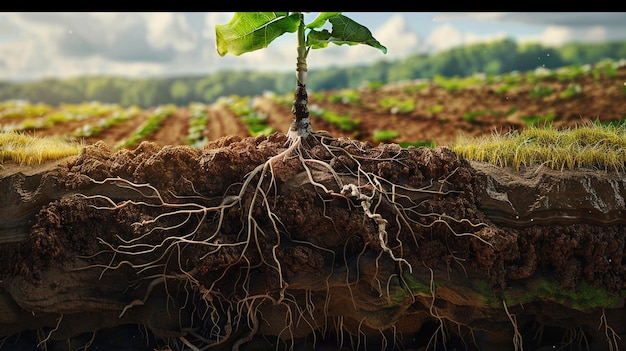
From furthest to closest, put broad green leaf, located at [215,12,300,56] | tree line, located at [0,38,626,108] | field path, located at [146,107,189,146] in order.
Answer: field path, located at [146,107,189,146], tree line, located at [0,38,626,108], broad green leaf, located at [215,12,300,56]

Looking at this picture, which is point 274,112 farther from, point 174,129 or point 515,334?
point 515,334

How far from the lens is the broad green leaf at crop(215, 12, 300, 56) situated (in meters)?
2.13

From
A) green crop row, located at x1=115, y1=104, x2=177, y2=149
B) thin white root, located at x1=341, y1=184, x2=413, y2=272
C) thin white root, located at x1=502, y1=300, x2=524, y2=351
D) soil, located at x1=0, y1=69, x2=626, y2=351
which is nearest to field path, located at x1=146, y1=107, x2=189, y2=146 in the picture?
green crop row, located at x1=115, y1=104, x2=177, y2=149

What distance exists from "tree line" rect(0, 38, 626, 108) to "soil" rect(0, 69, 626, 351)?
41 cm

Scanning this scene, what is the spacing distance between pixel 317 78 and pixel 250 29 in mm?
672

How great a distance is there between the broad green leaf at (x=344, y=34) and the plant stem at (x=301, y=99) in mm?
48

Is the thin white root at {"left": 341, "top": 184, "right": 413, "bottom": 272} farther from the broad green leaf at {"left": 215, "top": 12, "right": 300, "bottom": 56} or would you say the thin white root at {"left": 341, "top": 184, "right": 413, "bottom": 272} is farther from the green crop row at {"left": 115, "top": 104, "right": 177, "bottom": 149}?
the green crop row at {"left": 115, "top": 104, "right": 177, "bottom": 149}

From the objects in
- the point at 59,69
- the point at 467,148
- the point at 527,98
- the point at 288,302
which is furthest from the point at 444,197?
the point at 59,69

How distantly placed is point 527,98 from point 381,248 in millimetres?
1554

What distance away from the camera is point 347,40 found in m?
2.18

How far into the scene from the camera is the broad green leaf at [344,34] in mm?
2145

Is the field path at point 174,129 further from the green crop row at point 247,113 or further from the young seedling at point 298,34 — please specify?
the young seedling at point 298,34

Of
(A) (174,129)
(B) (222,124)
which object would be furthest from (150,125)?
(B) (222,124)

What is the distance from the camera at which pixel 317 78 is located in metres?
2.76
